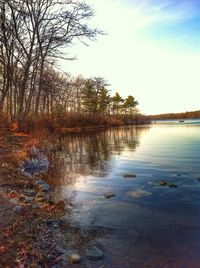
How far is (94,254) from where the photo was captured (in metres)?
3.73

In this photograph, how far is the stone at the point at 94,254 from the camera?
11.9 feet

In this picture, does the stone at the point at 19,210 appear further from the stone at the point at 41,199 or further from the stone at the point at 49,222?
the stone at the point at 41,199

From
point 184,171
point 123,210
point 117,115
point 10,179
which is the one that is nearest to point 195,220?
point 123,210

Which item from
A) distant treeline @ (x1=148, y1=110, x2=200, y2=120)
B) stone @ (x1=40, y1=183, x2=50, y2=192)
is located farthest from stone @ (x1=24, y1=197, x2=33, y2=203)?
distant treeline @ (x1=148, y1=110, x2=200, y2=120)

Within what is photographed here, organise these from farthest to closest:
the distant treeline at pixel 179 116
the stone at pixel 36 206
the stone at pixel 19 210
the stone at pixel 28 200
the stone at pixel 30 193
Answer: the distant treeline at pixel 179 116 < the stone at pixel 30 193 < the stone at pixel 28 200 < the stone at pixel 36 206 < the stone at pixel 19 210

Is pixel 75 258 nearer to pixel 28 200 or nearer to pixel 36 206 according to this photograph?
pixel 36 206

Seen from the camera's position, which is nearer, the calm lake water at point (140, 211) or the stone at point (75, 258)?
the stone at point (75, 258)

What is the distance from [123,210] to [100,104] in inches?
2048

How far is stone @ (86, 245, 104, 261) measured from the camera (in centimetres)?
364

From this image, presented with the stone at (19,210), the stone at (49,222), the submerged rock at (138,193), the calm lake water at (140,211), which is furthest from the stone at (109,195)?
the stone at (19,210)

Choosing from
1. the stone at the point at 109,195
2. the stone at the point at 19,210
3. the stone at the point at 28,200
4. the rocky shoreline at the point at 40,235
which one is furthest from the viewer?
the stone at the point at 109,195

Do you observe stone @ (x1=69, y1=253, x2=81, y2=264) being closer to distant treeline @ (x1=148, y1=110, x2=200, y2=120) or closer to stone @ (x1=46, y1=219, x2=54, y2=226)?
stone @ (x1=46, y1=219, x2=54, y2=226)

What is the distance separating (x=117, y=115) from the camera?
6612cm

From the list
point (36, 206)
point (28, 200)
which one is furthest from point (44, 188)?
point (36, 206)
